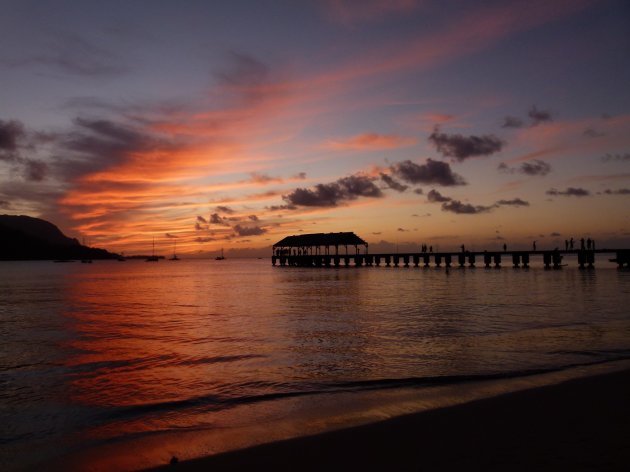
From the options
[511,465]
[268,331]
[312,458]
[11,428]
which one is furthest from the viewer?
[268,331]

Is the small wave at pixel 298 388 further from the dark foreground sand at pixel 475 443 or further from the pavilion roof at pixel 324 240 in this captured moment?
the pavilion roof at pixel 324 240

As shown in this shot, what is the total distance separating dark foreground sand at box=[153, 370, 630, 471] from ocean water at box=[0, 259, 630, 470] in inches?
27.4

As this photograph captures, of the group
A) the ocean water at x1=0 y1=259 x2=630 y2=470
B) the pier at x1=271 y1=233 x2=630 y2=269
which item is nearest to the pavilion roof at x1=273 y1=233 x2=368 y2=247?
the pier at x1=271 y1=233 x2=630 y2=269

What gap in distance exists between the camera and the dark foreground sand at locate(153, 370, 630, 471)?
4.86m

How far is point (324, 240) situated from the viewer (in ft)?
296

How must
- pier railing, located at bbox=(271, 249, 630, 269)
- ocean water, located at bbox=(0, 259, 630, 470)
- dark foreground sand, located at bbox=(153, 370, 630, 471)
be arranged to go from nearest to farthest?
1. dark foreground sand, located at bbox=(153, 370, 630, 471)
2. ocean water, located at bbox=(0, 259, 630, 470)
3. pier railing, located at bbox=(271, 249, 630, 269)

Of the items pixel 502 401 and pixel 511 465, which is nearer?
pixel 511 465

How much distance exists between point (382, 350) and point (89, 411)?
304 inches

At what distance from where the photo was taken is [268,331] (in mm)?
17625

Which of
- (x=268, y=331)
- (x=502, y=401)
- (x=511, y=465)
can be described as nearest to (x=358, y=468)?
(x=511, y=465)

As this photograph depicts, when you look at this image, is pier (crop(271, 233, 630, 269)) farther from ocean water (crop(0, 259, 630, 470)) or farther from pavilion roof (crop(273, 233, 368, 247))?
ocean water (crop(0, 259, 630, 470))

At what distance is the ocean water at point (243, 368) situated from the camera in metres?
6.78

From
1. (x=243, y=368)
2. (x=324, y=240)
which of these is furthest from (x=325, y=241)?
(x=243, y=368)

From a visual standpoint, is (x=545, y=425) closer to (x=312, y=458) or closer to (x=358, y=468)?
(x=358, y=468)
